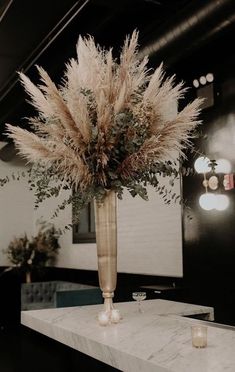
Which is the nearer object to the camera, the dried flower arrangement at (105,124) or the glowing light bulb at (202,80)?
the dried flower arrangement at (105,124)

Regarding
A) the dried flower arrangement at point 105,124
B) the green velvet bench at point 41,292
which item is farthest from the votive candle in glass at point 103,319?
the green velvet bench at point 41,292

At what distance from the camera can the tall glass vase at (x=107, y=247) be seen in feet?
7.34

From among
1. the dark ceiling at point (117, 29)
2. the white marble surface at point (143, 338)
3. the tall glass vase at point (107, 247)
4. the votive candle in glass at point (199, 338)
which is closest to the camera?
the white marble surface at point (143, 338)

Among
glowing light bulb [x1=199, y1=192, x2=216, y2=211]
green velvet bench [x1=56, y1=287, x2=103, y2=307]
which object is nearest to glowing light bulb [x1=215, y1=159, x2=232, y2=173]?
glowing light bulb [x1=199, y1=192, x2=216, y2=211]

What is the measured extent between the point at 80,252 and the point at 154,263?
7.45ft

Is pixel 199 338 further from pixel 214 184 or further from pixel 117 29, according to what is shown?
pixel 117 29

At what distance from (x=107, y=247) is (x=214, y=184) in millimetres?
2406

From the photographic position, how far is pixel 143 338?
6.00 ft

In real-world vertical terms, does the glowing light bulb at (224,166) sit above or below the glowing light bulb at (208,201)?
above

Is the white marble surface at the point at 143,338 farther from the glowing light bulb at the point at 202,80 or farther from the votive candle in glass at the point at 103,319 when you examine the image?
the glowing light bulb at the point at 202,80

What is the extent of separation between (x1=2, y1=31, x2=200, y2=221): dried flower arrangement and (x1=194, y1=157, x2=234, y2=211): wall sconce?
210 cm

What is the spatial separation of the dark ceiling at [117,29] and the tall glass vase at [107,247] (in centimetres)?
184

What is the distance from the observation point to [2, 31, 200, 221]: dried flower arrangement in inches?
84.4

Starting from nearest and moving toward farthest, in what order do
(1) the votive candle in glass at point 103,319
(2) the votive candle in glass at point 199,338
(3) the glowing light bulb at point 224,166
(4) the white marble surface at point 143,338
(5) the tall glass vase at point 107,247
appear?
1. (4) the white marble surface at point 143,338
2. (2) the votive candle in glass at point 199,338
3. (1) the votive candle in glass at point 103,319
4. (5) the tall glass vase at point 107,247
5. (3) the glowing light bulb at point 224,166
